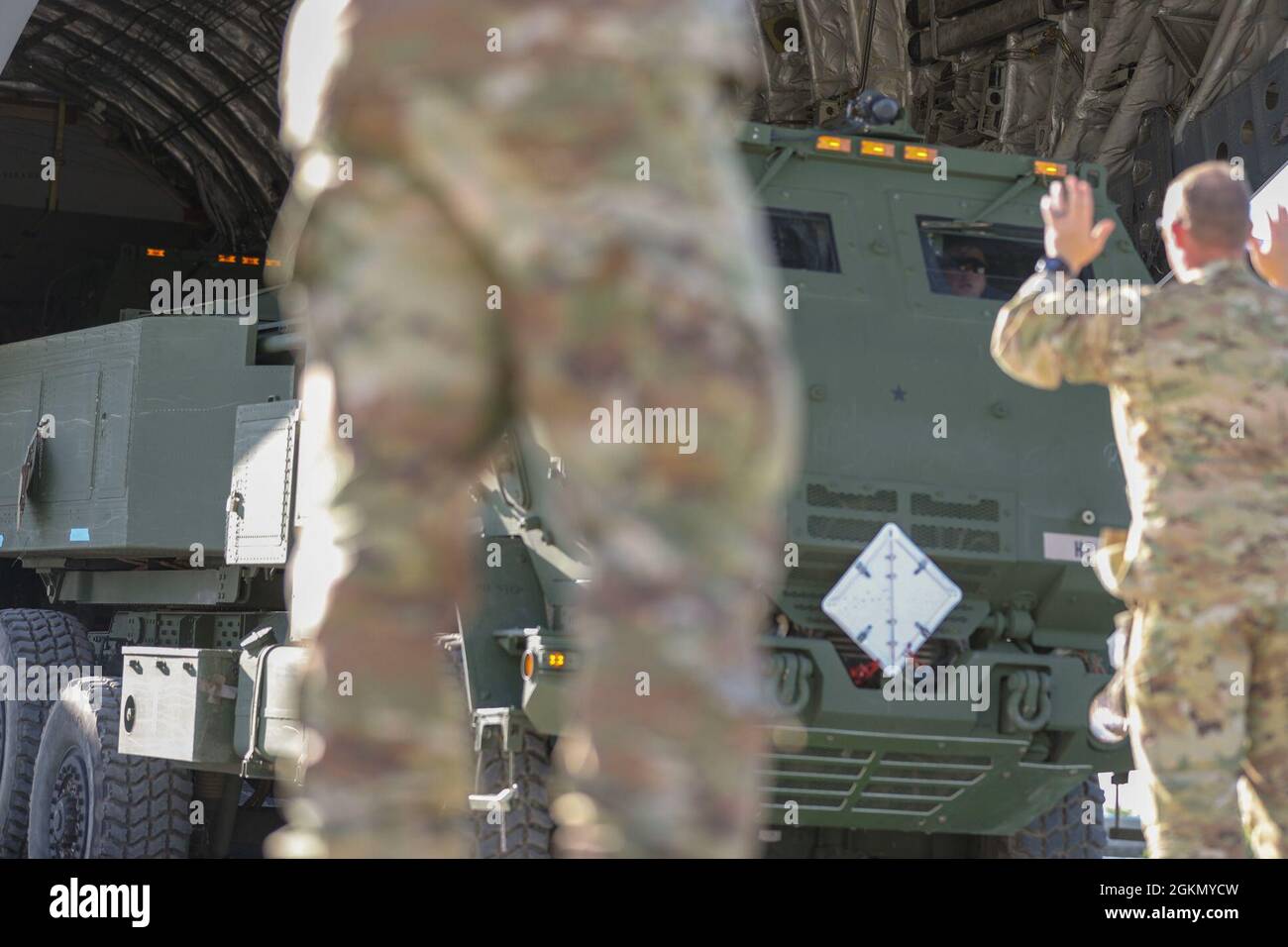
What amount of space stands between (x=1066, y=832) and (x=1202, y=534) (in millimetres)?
3086

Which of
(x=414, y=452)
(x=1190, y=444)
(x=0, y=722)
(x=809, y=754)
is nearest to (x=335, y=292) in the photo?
(x=414, y=452)

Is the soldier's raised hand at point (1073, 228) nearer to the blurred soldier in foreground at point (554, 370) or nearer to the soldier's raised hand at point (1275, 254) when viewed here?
the soldier's raised hand at point (1275, 254)

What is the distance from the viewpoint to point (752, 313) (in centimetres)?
168

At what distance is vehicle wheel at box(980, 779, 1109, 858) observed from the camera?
656 centimetres

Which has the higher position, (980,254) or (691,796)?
(980,254)

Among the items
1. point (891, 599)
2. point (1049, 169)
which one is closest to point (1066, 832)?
point (891, 599)

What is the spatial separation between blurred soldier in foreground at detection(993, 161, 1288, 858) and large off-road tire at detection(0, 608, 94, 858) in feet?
21.5
